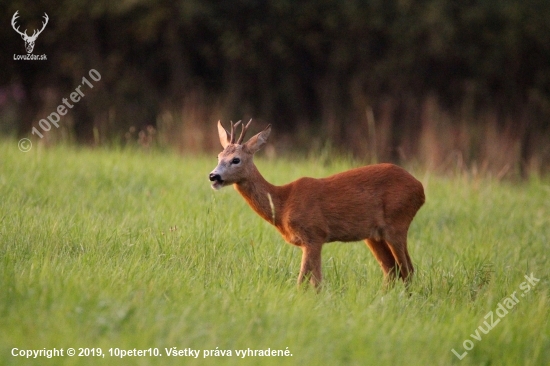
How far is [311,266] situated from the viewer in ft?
18.8

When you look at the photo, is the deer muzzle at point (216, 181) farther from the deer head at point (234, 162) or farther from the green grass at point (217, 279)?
the green grass at point (217, 279)

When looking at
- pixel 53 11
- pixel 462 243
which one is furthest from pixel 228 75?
pixel 462 243

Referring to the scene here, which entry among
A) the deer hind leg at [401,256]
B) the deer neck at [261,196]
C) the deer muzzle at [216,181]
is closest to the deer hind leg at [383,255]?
the deer hind leg at [401,256]

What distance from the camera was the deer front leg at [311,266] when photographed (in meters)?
5.66

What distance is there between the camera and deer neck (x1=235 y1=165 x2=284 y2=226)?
5.95 meters

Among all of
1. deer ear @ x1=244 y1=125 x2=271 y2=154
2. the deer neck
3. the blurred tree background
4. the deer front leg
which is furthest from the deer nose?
the blurred tree background

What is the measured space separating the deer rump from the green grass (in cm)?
38

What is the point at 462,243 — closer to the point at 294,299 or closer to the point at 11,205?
the point at 294,299

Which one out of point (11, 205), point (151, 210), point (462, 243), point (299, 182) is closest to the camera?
point (299, 182)

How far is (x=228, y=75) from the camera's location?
63.3 feet

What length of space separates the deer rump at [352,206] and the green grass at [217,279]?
1.25 feet

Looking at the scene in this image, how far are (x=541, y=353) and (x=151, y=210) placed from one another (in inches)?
151

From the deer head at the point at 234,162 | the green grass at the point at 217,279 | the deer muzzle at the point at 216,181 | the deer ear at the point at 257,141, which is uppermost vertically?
the deer ear at the point at 257,141

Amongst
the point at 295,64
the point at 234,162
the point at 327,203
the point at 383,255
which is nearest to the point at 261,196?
the point at 234,162
